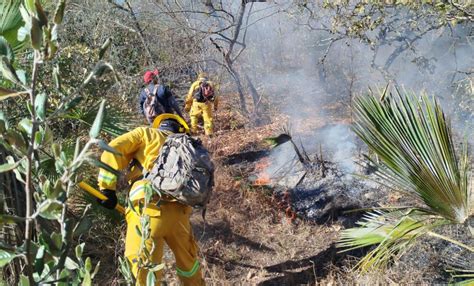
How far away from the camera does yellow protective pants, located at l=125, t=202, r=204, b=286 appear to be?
3666mm

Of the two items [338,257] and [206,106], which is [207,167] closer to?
[338,257]

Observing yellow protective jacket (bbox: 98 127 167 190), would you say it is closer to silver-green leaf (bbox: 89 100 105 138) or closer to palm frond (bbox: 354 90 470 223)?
palm frond (bbox: 354 90 470 223)

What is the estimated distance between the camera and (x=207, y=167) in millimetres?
3773

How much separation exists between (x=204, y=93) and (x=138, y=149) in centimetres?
658

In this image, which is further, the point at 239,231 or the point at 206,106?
the point at 206,106

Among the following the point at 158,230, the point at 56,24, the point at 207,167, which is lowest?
the point at 158,230

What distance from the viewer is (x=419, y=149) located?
8.92 ft

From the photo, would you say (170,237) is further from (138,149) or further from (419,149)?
(419,149)

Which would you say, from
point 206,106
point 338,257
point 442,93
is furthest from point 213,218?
point 442,93

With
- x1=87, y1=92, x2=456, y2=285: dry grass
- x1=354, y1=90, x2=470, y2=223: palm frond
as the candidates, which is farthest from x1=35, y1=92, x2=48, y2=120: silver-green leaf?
x1=87, y1=92, x2=456, y2=285: dry grass

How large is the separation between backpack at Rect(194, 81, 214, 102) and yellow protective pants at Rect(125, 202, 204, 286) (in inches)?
253

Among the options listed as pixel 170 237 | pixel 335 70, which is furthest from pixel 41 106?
pixel 335 70

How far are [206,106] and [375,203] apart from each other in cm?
523

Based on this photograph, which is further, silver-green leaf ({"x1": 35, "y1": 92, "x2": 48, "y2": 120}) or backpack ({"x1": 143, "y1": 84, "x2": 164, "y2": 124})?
backpack ({"x1": 143, "y1": 84, "x2": 164, "y2": 124})
